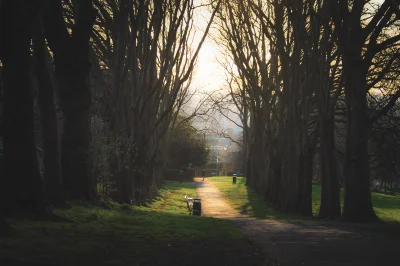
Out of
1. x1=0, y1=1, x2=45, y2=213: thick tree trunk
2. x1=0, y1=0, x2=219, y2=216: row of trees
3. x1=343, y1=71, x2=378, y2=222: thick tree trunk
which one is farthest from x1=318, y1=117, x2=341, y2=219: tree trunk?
x1=0, y1=1, x2=45, y2=213: thick tree trunk

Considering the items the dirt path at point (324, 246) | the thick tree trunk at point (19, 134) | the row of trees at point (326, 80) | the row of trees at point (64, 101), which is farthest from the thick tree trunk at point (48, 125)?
the row of trees at point (326, 80)

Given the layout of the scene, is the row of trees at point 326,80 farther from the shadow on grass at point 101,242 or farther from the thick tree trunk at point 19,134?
the thick tree trunk at point 19,134

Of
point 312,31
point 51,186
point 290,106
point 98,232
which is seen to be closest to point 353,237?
point 98,232

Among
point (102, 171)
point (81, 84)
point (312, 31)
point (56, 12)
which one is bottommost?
point (102, 171)

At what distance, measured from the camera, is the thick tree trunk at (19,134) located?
969 centimetres

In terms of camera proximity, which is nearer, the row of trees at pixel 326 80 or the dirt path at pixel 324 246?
the dirt path at pixel 324 246

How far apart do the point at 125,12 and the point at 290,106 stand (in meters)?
8.97

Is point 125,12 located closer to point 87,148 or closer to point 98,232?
point 87,148

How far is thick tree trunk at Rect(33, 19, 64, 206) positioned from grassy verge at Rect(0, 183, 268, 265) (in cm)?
102

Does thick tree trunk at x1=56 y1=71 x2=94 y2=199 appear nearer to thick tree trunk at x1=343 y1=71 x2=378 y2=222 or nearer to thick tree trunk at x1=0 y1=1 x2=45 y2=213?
thick tree trunk at x1=0 y1=1 x2=45 y2=213

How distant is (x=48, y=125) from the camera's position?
1380cm

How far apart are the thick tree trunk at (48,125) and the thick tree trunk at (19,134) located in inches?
121

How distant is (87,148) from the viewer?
15.0 metres

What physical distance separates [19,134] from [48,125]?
3.91m
